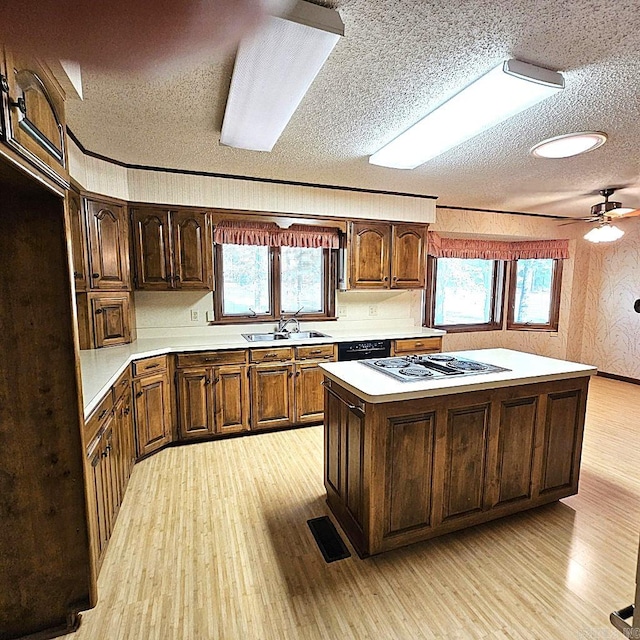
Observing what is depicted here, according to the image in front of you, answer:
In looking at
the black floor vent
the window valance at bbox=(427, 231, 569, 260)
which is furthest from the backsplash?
the black floor vent

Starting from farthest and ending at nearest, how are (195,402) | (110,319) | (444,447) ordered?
1. (195,402)
2. (110,319)
3. (444,447)

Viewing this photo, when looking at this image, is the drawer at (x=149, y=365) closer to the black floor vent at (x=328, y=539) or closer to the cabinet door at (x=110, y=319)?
the cabinet door at (x=110, y=319)

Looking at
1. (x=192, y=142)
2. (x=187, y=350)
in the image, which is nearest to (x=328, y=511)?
(x=187, y=350)

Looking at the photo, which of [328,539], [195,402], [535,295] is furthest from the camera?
[535,295]

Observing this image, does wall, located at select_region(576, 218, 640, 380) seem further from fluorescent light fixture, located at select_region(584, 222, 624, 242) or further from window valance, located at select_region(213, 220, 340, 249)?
window valance, located at select_region(213, 220, 340, 249)

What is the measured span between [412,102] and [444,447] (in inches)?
72.5

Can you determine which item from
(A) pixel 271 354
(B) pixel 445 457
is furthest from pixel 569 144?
(A) pixel 271 354

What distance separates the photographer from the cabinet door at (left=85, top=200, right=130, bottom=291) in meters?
2.82

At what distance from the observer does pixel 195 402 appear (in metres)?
3.18

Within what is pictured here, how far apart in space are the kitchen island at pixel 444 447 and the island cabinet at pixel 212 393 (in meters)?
1.25

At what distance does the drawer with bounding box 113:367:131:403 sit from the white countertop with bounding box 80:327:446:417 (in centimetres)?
5

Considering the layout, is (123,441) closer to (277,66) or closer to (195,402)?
(195,402)

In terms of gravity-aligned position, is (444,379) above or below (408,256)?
below

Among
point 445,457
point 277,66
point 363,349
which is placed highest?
point 277,66
